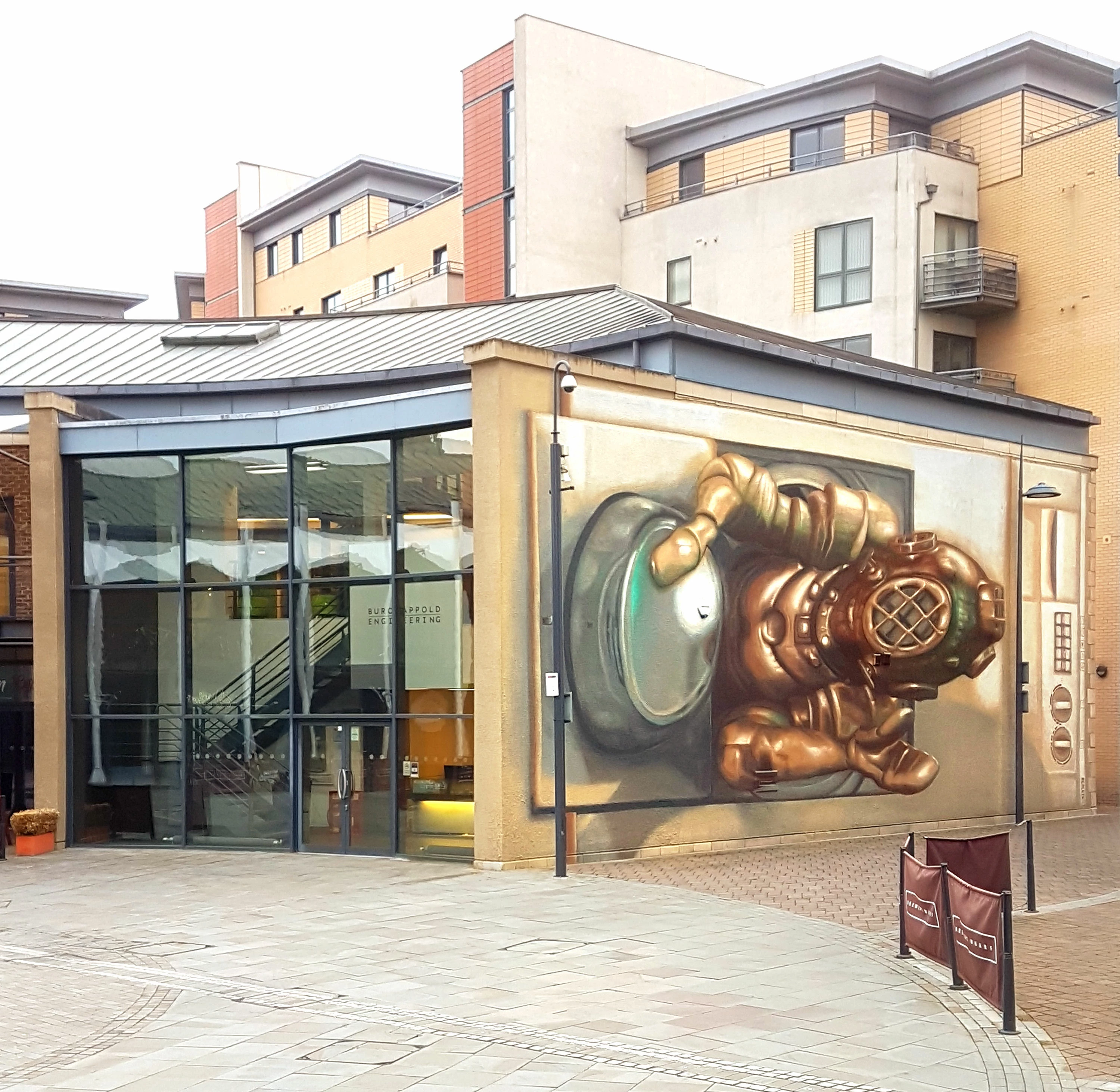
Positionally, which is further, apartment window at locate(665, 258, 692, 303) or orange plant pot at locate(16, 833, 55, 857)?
apartment window at locate(665, 258, 692, 303)

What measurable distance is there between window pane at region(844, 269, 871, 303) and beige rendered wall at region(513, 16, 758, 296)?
9.18 metres

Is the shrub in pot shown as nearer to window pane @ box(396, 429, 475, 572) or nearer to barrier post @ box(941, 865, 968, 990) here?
window pane @ box(396, 429, 475, 572)

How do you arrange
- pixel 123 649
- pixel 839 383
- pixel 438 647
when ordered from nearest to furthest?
pixel 438 647, pixel 123 649, pixel 839 383

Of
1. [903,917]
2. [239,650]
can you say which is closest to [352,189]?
[239,650]

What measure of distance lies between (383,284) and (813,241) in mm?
22395

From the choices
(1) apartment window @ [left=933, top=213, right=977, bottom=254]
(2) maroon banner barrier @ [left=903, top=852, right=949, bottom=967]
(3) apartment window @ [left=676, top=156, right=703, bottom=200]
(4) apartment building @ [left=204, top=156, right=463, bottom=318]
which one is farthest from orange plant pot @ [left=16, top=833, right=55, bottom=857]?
(4) apartment building @ [left=204, top=156, right=463, bottom=318]

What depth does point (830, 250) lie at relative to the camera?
3966 centimetres

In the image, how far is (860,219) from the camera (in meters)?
39.1

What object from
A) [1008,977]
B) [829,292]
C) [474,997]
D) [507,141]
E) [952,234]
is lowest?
[474,997]

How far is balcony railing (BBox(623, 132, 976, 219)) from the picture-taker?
4019 cm

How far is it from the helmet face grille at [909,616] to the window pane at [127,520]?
489 inches

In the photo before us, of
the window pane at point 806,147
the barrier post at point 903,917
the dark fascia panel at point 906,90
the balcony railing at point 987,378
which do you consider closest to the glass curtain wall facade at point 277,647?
the barrier post at point 903,917

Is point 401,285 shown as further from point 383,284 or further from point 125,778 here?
point 125,778

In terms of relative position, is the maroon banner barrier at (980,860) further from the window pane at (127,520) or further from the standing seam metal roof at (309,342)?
the window pane at (127,520)
